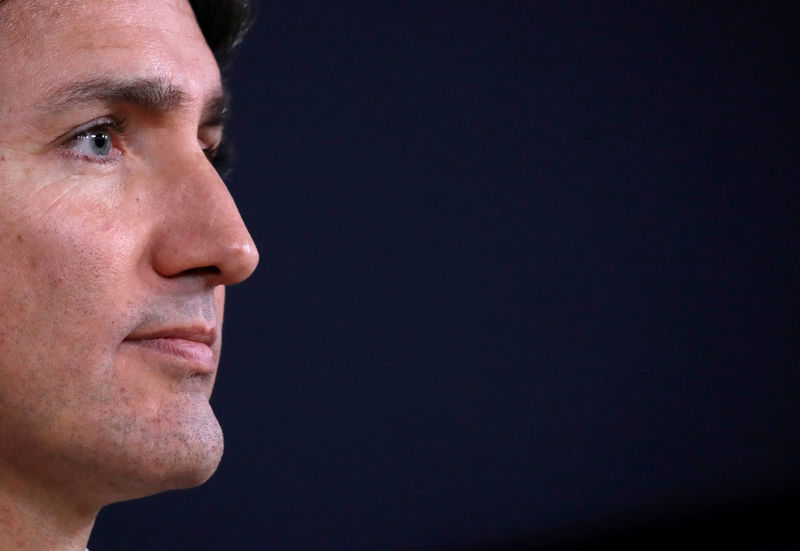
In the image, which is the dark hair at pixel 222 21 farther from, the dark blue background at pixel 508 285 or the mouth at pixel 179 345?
the mouth at pixel 179 345

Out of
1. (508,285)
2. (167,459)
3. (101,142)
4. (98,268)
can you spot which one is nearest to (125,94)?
(101,142)

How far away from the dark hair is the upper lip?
486mm

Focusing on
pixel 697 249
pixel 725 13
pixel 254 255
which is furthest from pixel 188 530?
pixel 725 13

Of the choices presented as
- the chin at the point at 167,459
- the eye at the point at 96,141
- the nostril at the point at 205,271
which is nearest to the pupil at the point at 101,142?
the eye at the point at 96,141

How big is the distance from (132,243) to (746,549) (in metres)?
1.73

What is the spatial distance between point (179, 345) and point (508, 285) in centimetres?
108

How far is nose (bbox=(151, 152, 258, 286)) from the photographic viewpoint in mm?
955

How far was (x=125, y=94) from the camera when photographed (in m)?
0.96

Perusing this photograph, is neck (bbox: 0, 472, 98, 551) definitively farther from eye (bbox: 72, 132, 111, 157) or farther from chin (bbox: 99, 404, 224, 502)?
eye (bbox: 72, 132, 111, 157)

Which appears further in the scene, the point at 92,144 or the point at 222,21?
the point at 222,21

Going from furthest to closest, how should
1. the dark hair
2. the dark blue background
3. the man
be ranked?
the dark blue background, the dark hair, the man

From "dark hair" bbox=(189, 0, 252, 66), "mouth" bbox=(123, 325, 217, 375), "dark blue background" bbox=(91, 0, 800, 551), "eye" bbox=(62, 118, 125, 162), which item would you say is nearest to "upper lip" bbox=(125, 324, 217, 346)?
"mouth" bbox=(123, 325, 217, 375)

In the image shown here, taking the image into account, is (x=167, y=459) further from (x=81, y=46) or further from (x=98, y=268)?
(x=81, y=46)

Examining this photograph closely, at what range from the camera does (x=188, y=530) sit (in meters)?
1.75
